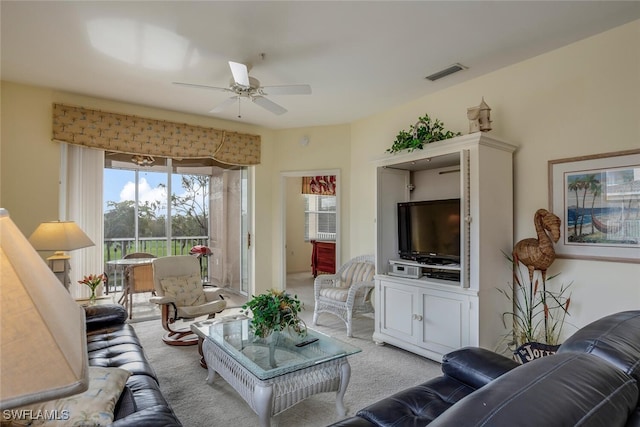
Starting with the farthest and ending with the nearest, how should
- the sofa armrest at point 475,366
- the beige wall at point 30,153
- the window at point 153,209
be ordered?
the window at point 153,209
the beige wall at point 30,153
the sofa armrest at point 475,366

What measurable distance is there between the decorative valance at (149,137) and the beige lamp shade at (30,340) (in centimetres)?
429

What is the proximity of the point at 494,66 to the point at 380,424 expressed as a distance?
330 cm

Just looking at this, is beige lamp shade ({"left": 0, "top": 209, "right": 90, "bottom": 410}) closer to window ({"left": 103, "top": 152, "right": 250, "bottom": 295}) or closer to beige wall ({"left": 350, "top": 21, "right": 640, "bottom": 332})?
beige wall ({"left": 350, "top": 21, "right": 640, "bottom": 332})

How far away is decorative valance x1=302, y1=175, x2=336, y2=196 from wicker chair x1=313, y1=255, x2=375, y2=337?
3.38 meters

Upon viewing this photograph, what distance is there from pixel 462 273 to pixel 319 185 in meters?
5.27

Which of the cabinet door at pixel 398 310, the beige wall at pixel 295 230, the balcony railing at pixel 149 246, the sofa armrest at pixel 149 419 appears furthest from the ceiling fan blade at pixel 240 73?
the beige wall at pixel 295 230

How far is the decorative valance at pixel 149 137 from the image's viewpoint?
399cm

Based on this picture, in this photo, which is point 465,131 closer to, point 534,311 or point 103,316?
point 534,311

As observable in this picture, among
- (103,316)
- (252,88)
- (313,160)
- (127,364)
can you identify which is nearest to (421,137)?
(252,88)

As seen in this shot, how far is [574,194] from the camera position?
2834 mm

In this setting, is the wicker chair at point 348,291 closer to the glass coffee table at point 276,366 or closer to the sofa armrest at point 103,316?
the glass coffee table at point 276,366

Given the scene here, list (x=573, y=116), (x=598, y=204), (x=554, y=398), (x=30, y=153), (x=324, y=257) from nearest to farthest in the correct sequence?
1. (x=554, y=398)
2. (x=598, y=204)
3. (x=573, y=116)
4. (x=30, y=153)
5. (x=324, y=257)

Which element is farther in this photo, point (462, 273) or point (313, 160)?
point (313, 160)

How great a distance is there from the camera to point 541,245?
279 cm
